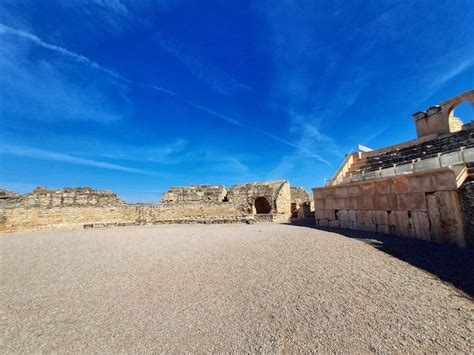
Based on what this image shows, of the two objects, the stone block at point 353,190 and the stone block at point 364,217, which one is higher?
the stone block at point 353,190

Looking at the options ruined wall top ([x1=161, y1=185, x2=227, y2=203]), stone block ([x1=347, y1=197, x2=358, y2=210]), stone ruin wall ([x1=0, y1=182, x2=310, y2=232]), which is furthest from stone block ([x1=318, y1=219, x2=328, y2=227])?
ruined wall top ([x1=161, y1=185, x2=227, y2=203])

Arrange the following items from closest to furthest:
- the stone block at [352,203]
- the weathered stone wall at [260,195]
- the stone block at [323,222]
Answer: the stone block at [352,203]
the stone block at [323,222]
the weathered stone wall at [260,195]

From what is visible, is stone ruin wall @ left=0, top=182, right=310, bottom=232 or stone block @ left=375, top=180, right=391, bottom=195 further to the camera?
stone ruin wall @ left=0, top=182, right=310, bottom=232

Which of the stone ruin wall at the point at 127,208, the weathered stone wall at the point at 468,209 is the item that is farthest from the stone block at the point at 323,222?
the weathered stone wall at the point at 468,209

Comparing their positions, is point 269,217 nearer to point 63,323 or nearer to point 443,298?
point 443,298

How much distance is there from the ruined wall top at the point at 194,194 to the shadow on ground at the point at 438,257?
13594mm

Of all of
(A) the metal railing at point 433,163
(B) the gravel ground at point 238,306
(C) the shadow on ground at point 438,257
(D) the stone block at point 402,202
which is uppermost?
(A) the metal railing at point 433,163

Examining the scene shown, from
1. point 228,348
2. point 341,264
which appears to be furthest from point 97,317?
point 341,264

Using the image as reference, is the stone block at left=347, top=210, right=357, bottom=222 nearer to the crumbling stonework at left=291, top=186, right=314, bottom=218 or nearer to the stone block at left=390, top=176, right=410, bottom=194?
the stone block at left=390, top=176, right=410, bottom=194

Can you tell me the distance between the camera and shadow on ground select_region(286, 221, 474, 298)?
4.05m

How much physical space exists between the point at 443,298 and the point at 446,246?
327 centimetres

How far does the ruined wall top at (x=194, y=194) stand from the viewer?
62.2 ft

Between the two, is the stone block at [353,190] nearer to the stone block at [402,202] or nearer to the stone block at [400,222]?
the stone block at [400,222]

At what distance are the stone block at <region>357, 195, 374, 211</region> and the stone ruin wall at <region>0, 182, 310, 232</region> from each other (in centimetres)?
744
